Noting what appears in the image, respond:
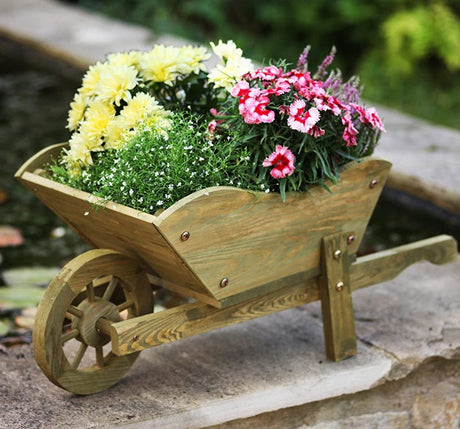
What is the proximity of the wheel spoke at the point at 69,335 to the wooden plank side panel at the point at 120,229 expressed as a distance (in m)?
0.25

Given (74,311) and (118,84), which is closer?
(74,311)

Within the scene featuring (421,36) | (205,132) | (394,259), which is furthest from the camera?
(421,36)

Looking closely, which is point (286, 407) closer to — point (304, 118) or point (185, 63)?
point (304, 118)

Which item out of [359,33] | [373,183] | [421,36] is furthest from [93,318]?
[359,33]

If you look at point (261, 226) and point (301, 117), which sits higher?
point (301, 117)

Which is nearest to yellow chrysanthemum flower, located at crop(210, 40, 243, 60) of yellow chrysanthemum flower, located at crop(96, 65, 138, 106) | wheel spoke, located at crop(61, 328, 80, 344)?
yellow chrysanthemum flower, located at crop(96, 65, 138, 106)

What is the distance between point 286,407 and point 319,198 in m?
0.59

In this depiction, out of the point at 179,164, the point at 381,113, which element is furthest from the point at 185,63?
the point at 381,113

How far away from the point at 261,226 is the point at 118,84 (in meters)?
0.53

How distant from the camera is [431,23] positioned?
6742mm

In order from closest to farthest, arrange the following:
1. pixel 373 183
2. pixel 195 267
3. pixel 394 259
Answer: pixel 195 267
pixel 373 183
pixel 394 259

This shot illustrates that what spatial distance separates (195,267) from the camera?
86.7 inches

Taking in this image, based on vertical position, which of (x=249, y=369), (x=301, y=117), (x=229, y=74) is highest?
(x=229, y=74)

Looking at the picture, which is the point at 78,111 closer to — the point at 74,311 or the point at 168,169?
the point at 168,169
